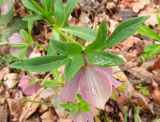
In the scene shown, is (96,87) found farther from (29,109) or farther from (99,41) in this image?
(29,109)

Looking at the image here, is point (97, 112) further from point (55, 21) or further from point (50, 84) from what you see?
point (55, 21)

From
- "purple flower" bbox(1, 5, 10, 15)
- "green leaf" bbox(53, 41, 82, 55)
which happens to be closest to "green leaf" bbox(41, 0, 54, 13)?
"green leaf" bbox(53, 41, 82, 55)

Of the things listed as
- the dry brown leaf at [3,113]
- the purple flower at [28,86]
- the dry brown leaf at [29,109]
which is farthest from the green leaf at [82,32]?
the dry brown leaf at [3,113]

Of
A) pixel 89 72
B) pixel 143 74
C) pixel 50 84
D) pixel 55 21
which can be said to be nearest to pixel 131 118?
pixel 143 74

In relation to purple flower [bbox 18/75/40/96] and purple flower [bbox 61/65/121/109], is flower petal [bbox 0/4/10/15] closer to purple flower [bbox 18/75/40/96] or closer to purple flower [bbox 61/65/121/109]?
purple flower [bbox 18/75/40/96]

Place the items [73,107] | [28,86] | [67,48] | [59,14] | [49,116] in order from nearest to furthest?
[67,48], [59,14], [73,107], [28,86], [49,116]

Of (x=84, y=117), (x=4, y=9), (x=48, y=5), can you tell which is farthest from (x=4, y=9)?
(x=84, y=117)

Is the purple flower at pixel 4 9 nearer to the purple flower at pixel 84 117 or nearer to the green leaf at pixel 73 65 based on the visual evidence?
the purple flower at pixel 84 117
